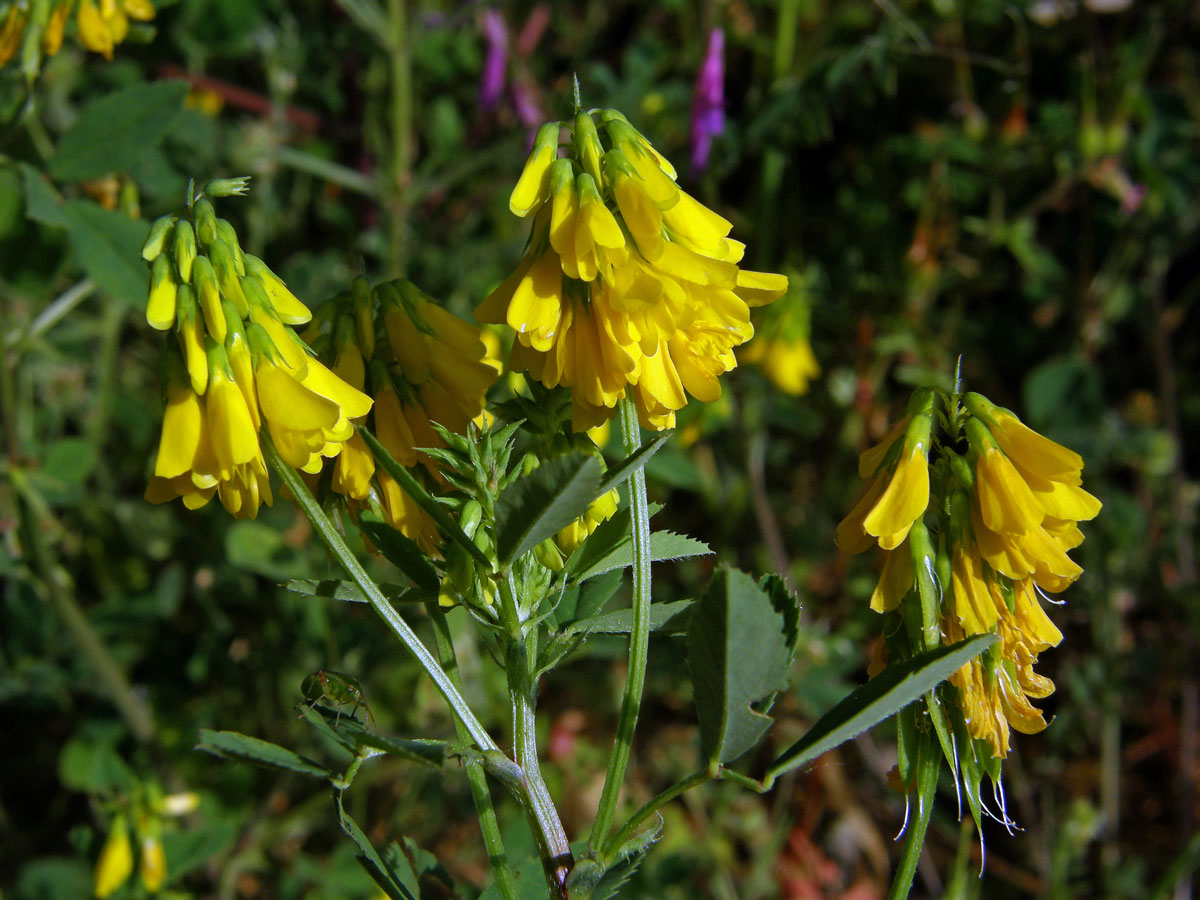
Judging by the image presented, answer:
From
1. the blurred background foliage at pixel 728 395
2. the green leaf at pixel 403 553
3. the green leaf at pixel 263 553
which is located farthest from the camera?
the blurred background foliage at pixel 728 395

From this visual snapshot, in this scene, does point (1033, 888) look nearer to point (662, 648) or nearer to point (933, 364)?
point (662, 648)

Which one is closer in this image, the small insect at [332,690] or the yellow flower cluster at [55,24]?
the small insect at [332,690]

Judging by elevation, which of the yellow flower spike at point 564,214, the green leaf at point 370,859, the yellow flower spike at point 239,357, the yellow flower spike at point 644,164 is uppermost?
the yellow flower spike at point 644,164

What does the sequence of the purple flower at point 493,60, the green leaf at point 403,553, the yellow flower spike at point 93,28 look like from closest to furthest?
1. the green leaf at point 403,553
2. the yellow flower spike at point 93,28
3. the purple flower at point 493,60

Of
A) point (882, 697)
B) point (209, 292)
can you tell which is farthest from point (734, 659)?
point (209, 292)

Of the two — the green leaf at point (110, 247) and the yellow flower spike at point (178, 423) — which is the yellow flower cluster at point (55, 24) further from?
the yellow flower spike at point (178, 423)

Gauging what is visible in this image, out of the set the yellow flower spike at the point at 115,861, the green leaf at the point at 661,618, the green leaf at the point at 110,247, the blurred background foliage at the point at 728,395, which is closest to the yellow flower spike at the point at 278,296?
the green leaf at the point at 661,618

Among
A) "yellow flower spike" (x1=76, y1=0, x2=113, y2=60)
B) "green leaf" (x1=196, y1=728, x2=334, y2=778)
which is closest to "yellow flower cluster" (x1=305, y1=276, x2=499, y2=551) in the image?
"green leaf" (x1=196, y1=728, x2=334, y2=778)

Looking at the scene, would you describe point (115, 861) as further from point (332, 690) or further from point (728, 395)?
point (728, 395)
